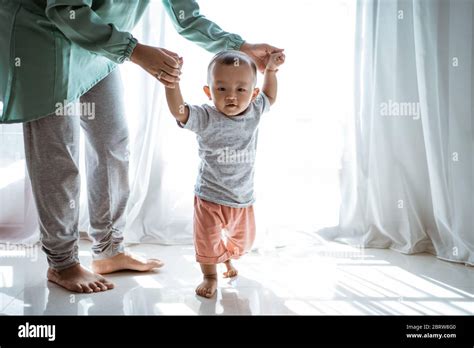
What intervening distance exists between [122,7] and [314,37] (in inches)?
30.3

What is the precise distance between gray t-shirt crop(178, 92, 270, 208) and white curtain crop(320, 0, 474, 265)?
22.9 inches

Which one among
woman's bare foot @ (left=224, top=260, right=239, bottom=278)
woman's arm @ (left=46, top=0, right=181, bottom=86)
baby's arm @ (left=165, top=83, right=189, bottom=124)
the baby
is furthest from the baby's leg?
woman's arm @ (left=46, top=0, right=181, bottom=86)

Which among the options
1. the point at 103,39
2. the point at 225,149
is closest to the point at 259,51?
the point at 225,149

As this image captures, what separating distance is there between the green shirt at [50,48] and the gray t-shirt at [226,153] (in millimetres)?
318

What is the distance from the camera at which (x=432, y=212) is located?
2107 millimetres

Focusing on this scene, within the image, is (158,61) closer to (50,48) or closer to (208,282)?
(50,48)

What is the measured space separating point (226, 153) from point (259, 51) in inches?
12.5

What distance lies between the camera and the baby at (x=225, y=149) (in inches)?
63.5

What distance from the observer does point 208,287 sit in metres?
1.66

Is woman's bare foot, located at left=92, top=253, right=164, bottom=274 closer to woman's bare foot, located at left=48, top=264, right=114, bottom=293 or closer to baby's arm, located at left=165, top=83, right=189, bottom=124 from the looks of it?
woman's bare foot, located at left=48, top=264, right=114, bottom=293
